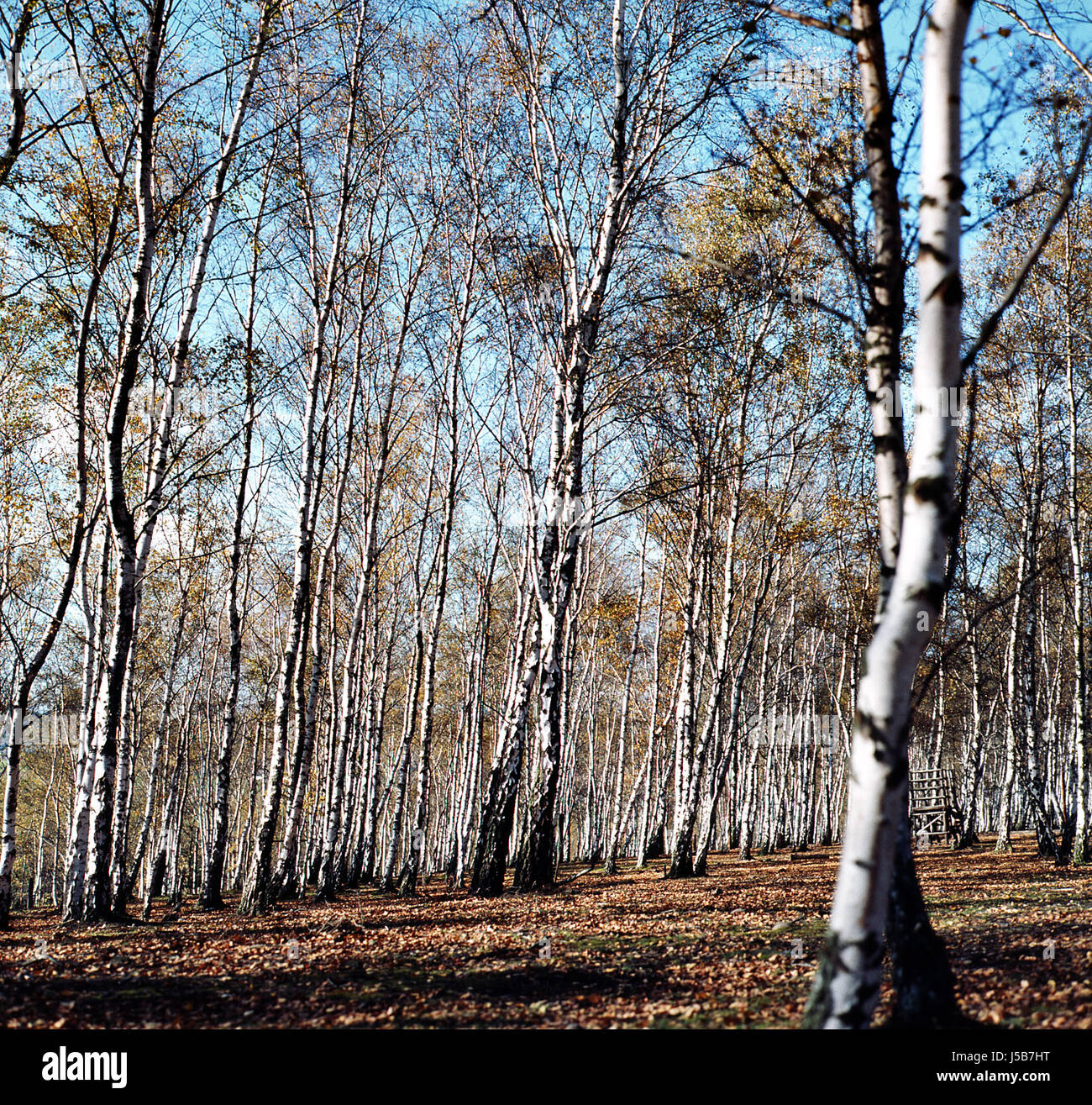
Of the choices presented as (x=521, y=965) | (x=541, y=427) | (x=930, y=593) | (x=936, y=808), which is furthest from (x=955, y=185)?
(x=936, y=808)

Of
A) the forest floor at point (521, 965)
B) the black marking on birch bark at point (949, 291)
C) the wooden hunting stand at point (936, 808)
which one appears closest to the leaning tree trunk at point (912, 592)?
the black marking on birch bark at point (949, 291)

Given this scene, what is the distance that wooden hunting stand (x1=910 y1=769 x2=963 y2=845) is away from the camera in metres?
22.8

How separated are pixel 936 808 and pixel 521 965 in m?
19.8

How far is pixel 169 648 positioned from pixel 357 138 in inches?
676

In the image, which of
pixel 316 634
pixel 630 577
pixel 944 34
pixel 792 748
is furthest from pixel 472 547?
pixel 944 34

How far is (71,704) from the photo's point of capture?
33.6 metres

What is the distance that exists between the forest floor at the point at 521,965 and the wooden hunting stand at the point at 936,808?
40.5 feet

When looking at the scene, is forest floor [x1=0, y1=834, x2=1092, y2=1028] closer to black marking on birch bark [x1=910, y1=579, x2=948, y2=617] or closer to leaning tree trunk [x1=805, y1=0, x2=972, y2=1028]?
leaning tree trunk [x1=805, y1=0, x2=972, y2=1028]

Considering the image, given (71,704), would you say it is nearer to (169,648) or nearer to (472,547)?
(169,648)

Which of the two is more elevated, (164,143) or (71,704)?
(164,143)

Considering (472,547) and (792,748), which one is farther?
(792,748)

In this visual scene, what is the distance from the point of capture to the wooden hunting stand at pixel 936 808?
896 inches

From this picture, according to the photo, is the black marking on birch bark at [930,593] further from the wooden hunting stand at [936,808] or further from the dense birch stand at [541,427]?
the wooden hunting stand at [936,808]

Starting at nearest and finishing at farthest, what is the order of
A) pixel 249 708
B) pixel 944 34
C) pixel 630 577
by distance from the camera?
pixel 944 34 < pixel 630 577 < pixel 249 708
